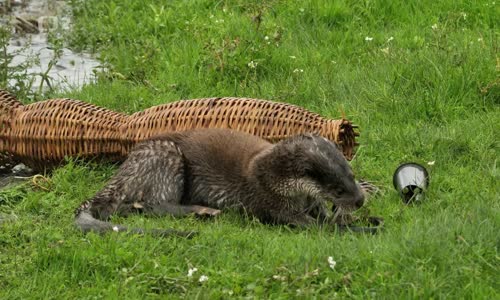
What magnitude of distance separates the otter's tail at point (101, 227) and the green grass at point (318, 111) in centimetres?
7

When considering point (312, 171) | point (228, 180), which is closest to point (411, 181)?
point (312, 171)

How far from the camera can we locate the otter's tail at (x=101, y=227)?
6.20 metres

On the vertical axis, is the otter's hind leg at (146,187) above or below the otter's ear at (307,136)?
below

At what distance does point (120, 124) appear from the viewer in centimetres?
→ 795

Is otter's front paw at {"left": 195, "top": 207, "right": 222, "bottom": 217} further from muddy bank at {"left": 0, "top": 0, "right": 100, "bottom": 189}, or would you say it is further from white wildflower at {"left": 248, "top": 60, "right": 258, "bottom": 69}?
white wildflower at {"left": 248, "top": 60, "right": 258, "bottom": 69}

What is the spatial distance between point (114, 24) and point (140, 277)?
19.3 ft

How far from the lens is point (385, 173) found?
7500 millimetres

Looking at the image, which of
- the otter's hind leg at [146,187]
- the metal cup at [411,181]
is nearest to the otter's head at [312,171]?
the metal cup at [411,181]

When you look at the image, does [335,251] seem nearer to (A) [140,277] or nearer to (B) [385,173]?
(A) [140,277]

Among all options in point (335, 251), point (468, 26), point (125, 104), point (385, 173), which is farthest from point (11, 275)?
point (468, 26)

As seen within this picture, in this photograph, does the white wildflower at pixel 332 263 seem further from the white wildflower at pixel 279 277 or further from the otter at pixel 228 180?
the otter at pixel 228 180

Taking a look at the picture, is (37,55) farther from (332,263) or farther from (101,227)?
(332,263)

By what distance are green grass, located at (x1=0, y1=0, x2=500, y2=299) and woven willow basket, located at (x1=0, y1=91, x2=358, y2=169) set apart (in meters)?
0.26

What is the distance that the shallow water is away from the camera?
10047mm
